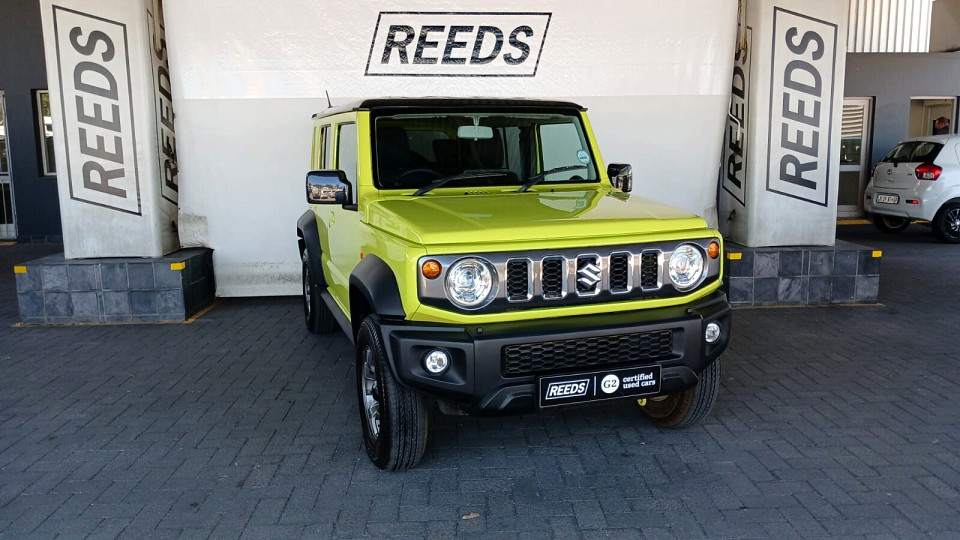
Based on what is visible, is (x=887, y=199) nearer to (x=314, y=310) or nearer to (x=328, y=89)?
(x=328, y=89)

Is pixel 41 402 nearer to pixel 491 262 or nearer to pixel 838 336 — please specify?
pixel 491 262

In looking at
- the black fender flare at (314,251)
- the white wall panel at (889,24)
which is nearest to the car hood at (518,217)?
the black fender flare at (314,251)

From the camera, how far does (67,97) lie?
6.94 m

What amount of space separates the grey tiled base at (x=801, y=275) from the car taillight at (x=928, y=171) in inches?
201

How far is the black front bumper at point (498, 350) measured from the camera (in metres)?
3.29

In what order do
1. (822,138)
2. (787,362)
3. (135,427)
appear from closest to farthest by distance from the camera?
(135,427)
(787,362)
(822,138)

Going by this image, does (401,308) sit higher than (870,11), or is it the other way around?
(870,11)

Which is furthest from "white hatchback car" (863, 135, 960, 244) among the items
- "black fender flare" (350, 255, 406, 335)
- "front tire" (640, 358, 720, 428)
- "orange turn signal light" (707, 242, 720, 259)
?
"black fender flare" (350, 255, 406, 335)

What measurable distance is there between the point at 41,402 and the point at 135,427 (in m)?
0.96

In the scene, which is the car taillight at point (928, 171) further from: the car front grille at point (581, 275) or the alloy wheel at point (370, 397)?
the alloy wheel at point (370, 397)

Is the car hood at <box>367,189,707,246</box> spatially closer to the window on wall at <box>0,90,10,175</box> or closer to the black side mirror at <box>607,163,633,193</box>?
the black side mirror at <box>607,163,633,193</box>

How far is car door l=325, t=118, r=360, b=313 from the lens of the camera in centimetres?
449

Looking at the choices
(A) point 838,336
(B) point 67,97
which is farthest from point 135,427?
A: (A) point 838,336

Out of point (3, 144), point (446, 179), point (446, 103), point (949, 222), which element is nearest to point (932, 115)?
point (949, 222)
